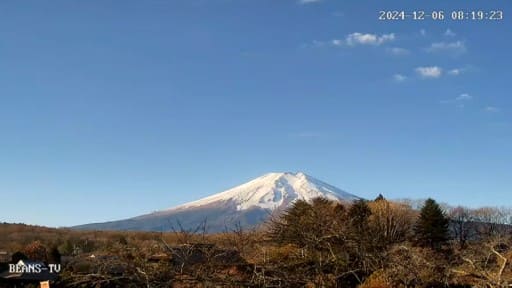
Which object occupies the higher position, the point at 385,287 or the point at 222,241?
the point at 222,241

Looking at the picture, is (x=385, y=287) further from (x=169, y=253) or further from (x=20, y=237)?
(x=20, y=237)

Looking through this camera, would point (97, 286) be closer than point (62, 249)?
Yes

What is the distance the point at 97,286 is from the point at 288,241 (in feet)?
4.27

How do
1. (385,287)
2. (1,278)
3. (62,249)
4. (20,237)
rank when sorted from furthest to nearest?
(20,237), (62,249), (1,278), (385,287)

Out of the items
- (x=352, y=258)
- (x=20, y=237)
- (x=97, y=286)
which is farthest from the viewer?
(x=20, y=237)

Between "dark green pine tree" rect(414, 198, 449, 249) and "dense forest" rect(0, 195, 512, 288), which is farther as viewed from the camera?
"dark green pine tree" rect(414, 198, 449, 249)

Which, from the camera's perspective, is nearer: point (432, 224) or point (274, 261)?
point (274, 261)

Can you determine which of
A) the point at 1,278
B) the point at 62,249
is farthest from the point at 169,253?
the point at 62,249

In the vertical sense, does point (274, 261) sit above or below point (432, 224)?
above

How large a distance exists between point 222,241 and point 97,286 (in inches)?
43.1

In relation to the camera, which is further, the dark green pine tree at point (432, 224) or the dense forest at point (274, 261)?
the dark green pine tree at point (432, 224)

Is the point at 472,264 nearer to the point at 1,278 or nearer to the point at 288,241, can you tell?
the point at 288,241

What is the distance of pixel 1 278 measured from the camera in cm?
2608

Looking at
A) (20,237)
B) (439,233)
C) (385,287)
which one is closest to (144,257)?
(385,287)
